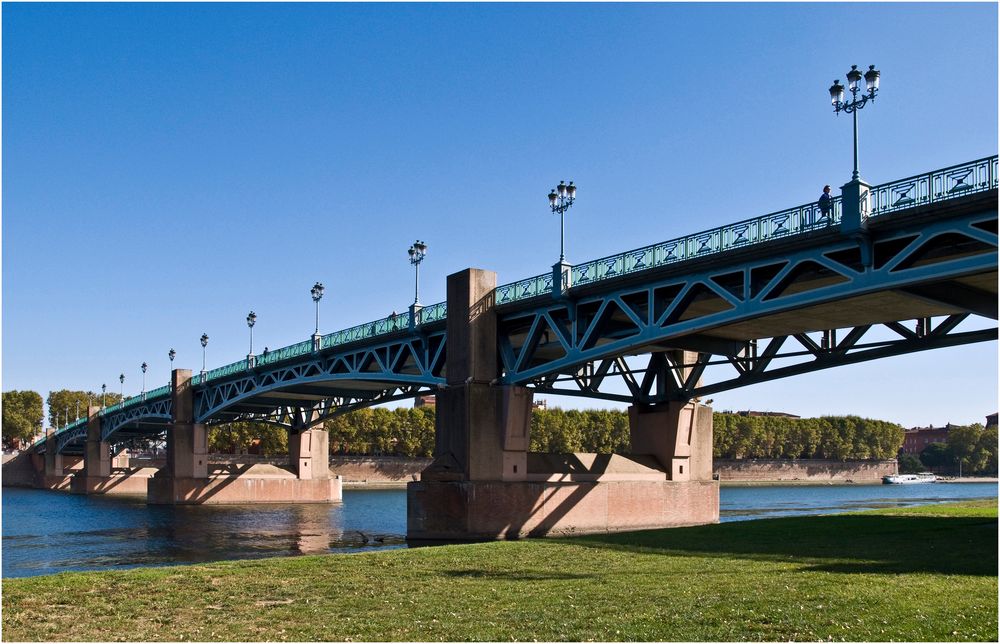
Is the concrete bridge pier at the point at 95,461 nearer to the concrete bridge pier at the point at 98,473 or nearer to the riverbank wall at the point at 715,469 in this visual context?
the concrete bridge pier at the point at 98,473

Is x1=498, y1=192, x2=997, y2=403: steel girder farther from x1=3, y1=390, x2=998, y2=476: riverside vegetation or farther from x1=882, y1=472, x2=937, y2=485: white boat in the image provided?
x1=882, y1=472, x2=937, y2=485: white boat

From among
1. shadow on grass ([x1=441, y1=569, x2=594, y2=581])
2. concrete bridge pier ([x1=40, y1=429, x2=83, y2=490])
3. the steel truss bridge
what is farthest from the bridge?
concrete bridge pier ([x1=40, y1=429, x2=83, y2=490])

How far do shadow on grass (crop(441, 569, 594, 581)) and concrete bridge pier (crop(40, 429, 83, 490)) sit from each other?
13157cm

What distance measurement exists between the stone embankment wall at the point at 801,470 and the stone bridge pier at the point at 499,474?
4467 inches

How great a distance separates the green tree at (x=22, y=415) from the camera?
155625mm

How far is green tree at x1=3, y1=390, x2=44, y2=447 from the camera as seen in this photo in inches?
6127

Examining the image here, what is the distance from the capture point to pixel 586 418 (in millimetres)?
148875

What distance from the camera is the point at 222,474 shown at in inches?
3772

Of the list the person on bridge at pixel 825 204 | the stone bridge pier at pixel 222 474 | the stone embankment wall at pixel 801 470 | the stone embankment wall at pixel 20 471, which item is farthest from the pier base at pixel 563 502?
the stone embankment wall at pixel 20 471

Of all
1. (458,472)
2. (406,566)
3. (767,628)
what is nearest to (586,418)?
→ (458,472)

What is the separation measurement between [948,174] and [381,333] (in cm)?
3646

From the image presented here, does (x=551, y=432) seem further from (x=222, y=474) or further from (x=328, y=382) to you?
(x=328, y=382)

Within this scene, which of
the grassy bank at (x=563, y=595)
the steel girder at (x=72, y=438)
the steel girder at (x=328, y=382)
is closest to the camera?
the grassy bank at (x=563, y=595)

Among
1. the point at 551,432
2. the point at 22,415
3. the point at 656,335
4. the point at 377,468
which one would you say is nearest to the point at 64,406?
the point at 22,415
